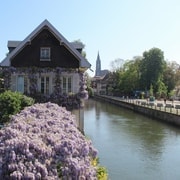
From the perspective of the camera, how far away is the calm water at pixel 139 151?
21547 millimetres

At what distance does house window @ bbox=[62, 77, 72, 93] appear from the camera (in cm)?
2730

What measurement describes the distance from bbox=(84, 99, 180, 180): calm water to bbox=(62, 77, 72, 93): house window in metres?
5.22

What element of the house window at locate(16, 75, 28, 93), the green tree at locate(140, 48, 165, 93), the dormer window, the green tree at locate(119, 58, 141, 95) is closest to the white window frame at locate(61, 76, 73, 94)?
the dormer window

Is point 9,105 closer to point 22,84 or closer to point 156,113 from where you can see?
point 22,84

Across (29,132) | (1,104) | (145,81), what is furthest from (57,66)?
(145,81)

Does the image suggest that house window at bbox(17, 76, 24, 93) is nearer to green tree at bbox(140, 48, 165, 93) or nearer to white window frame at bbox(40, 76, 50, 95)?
white window frame at bbox(40, 76, 50, 95)

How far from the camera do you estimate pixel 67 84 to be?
27391mm

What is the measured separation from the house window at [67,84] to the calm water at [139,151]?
5.22 m

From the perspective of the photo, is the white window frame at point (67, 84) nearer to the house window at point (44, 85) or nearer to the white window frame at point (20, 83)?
the house window at point (44, 85)

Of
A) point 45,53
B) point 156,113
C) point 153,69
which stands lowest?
point 156,113

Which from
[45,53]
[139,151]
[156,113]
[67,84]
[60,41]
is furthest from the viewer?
Answer: [156,113]

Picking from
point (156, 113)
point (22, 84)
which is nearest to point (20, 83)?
point (22, 84)

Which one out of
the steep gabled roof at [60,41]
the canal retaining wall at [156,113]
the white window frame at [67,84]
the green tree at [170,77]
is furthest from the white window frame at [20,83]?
the green tree at [170,77]

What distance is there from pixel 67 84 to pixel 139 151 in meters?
7.51
